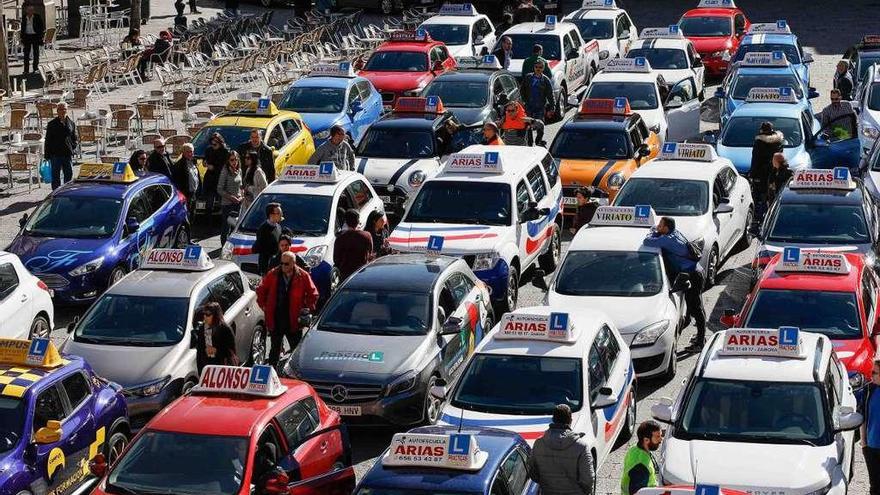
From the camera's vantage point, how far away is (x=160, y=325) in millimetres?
17812

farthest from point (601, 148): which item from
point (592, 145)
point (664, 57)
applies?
point (664, 57)

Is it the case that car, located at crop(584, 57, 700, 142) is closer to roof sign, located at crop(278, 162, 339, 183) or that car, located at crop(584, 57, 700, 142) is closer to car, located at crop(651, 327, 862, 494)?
roof sign, located at crop(278, 162, 339, 183)

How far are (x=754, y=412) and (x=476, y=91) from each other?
638 inches

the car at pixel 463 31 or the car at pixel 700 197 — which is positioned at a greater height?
the car at pixel 700 197

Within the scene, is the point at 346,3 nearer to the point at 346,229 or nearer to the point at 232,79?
the point at 232,79

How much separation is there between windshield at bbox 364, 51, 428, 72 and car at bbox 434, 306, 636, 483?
700 inches

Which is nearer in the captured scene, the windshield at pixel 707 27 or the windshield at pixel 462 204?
the windshield at pixel 462 204

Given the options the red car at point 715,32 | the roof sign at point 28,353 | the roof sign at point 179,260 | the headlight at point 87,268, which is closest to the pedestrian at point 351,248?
the roof sign at point 179,260

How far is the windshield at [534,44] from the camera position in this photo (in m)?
34.3

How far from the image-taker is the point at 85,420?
15.2 m

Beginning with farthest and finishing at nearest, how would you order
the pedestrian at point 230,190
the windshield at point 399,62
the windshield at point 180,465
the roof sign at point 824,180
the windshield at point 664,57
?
the windshield at point 664,57
the windshield at point 399,62
the pedestrian at point 230,190
the roof sign at point 824,180
the windshield at point 180,465

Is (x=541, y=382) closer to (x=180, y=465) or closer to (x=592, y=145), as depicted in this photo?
(x=180, y=465)

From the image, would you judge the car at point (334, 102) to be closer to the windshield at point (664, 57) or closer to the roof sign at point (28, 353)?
the windshield at point (664, 57)

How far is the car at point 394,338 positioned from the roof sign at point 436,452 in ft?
13.9
